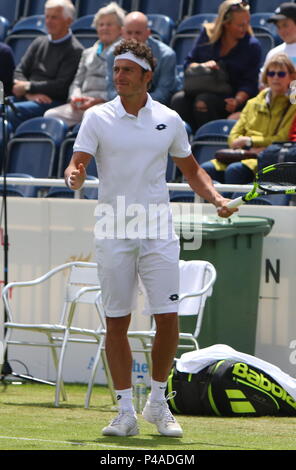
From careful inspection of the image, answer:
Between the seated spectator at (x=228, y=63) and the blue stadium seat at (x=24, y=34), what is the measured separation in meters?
3.16

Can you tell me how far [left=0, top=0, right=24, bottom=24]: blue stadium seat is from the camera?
50.2ft

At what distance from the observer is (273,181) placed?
7.08m

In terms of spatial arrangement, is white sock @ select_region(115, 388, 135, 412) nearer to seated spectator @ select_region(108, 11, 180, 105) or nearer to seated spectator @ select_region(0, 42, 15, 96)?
seated spectator @ select_region(108, 11, 180, 105)

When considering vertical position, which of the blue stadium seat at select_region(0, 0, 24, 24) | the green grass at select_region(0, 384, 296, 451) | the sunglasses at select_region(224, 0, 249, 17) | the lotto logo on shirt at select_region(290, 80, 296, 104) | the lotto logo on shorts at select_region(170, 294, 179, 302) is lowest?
the green grass at select_region(0, 384, 296, 451)

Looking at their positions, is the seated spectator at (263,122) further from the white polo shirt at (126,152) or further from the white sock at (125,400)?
the white sock at (125,400)

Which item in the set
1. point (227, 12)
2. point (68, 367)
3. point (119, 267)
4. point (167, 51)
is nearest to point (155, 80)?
point (167, 51)

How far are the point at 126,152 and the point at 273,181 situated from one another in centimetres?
90

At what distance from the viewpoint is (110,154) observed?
6809mm

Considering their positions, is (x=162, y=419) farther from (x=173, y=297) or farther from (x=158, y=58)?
(x=158, y=58)

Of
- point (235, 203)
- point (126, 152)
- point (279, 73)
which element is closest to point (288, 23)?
point (279, 73)

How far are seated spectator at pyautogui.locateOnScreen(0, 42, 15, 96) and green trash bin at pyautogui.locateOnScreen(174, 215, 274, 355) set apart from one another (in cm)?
396

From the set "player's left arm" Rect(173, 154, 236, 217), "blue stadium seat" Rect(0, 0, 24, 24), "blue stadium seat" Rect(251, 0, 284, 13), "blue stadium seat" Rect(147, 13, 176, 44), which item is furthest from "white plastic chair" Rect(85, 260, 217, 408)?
"blue stadium seat" Rect(0, 0, 24, 24)

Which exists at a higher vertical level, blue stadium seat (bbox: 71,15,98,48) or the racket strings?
blue stadium seat (bbox: 71,15,98,48)
